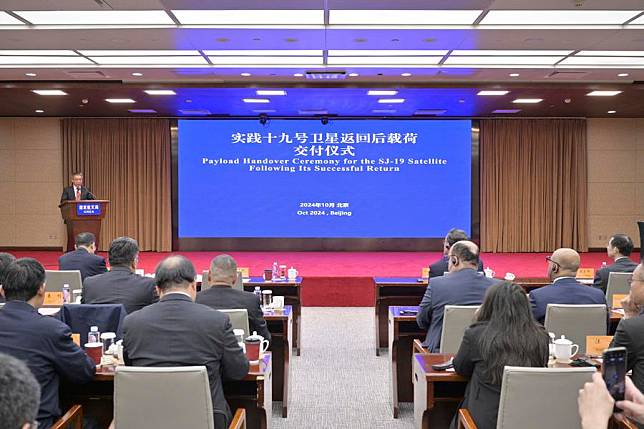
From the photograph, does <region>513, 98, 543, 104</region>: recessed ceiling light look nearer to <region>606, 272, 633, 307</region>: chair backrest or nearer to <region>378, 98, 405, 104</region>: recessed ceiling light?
<region>378, 98, 405, 104</region>: recessed ceiling light

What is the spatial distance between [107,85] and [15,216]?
4.89 meters

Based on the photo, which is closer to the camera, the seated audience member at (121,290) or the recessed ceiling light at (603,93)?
the seated audience member at (121,290)

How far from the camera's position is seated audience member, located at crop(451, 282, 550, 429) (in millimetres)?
2580

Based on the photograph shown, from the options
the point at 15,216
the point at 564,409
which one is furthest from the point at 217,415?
the point at 15,216

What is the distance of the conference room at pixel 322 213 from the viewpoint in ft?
8.56

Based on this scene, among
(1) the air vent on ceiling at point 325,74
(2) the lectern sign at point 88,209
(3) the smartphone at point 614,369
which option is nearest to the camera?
(3) the smartphone at point 614,369

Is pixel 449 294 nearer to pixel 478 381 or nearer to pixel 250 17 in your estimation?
pixel 478 381

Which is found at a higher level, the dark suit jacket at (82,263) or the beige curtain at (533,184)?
the beige curtain at (533,184)

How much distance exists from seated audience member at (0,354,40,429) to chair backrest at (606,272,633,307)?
479 centimetres

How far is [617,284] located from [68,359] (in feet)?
13.5

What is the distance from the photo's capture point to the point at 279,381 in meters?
4.75

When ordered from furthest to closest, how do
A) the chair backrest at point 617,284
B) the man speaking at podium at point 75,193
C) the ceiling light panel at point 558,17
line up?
the man speaking at podium at point 75,193
the ceiling light panel at point 558,17
the chair backrest at point 617,284

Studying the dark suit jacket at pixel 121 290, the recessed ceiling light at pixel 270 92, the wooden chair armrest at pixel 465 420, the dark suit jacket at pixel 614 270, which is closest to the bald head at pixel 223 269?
the dark suit jacket at pixel 121 290

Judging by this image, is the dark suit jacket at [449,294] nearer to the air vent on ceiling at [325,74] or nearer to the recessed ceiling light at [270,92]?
the air vent on ceiling at [325,74]
